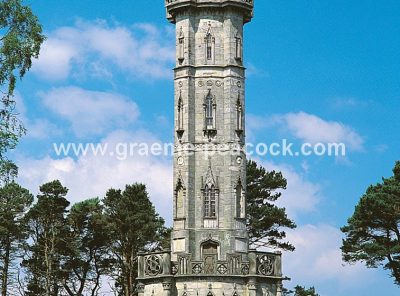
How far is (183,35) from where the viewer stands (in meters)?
49.2

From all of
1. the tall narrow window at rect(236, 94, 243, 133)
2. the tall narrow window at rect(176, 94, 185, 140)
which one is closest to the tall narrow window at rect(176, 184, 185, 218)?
the tall narrow window at rect(176, 94, 185, 140)

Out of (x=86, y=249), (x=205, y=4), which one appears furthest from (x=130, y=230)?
(x=205, y=4)

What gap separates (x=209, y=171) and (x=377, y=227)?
13027 millimetres

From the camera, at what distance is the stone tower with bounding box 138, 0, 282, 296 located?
45.8 metres

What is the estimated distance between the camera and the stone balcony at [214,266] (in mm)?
45594

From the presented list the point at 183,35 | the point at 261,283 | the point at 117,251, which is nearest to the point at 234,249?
the point at 261,283

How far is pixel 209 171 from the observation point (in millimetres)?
48000

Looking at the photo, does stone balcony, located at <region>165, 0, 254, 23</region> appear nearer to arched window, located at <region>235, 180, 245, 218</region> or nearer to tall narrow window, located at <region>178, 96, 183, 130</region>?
tall narrow window, located at <region>178, 96, 183, 130</region>

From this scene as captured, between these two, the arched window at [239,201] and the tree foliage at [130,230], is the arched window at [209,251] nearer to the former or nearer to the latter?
the arched window at [239,201]

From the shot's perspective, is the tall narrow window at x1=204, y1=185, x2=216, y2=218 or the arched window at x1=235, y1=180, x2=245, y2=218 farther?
the arched window at x1=235, y1=180, x2=245, y2=218

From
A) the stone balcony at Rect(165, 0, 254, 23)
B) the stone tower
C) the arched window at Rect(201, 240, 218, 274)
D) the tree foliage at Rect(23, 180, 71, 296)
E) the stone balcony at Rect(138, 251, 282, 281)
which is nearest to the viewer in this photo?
the stone balcony at Rect(138, 251, 282, 281)

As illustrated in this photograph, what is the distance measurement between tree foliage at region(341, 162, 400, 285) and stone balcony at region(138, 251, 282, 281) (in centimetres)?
954

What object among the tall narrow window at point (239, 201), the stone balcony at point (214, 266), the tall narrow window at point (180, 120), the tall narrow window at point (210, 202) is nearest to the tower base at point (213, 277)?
the stone balcony at point (214, 266)

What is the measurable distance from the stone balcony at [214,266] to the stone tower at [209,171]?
52 mm
